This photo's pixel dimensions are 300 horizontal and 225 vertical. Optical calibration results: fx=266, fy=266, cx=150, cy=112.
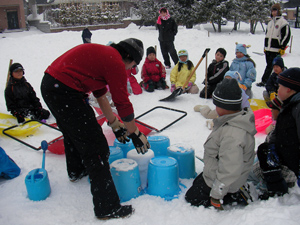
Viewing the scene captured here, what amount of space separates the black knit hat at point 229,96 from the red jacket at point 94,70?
2.43ft

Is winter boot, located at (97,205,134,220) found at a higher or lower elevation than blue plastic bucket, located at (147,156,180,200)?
lower

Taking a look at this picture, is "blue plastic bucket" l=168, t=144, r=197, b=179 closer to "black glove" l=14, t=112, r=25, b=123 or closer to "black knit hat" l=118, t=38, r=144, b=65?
"black knit hat" l=118, t=38, r=144, b=65

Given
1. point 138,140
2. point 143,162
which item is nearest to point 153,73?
point 143,162

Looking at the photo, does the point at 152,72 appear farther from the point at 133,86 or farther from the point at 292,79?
the point at 292,79

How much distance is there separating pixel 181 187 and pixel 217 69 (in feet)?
12.2

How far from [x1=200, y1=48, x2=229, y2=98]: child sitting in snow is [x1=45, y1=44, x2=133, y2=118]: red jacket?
4045 millimetres

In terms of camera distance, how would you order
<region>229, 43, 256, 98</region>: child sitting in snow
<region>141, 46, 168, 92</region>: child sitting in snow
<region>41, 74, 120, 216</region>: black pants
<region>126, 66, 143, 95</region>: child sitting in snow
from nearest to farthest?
<region>41, 74, 120, 216</region>: black pants, <region>229, 43, 256, 98</region>: child sitting in snow, <region>126, 66, 143, 95</region>: child sitting in snow, <region>141, 46, 168, 92</region>: child sitting in snow

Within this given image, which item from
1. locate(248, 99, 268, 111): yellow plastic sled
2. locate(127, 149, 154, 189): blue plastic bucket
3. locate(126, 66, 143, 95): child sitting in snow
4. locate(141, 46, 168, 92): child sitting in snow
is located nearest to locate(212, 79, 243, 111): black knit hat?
locate(127, 149, 154, 189): blue plastic bucket

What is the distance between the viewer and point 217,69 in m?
5.77

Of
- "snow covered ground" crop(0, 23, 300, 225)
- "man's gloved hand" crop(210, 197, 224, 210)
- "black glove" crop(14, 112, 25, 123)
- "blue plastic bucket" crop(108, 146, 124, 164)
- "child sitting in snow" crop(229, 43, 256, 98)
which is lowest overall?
"snow covered ground" crop(0, 23, 300, 225)

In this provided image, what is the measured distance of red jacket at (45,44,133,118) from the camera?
1995mm

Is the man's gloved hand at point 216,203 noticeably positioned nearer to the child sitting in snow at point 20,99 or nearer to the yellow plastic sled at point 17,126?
the yellow plastic sled at point 17,126

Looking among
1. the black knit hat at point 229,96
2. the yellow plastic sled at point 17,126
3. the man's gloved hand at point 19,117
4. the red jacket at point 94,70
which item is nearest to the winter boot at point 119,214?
the red jacket at point 94,70

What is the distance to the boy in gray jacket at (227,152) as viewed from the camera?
2.04 meters
